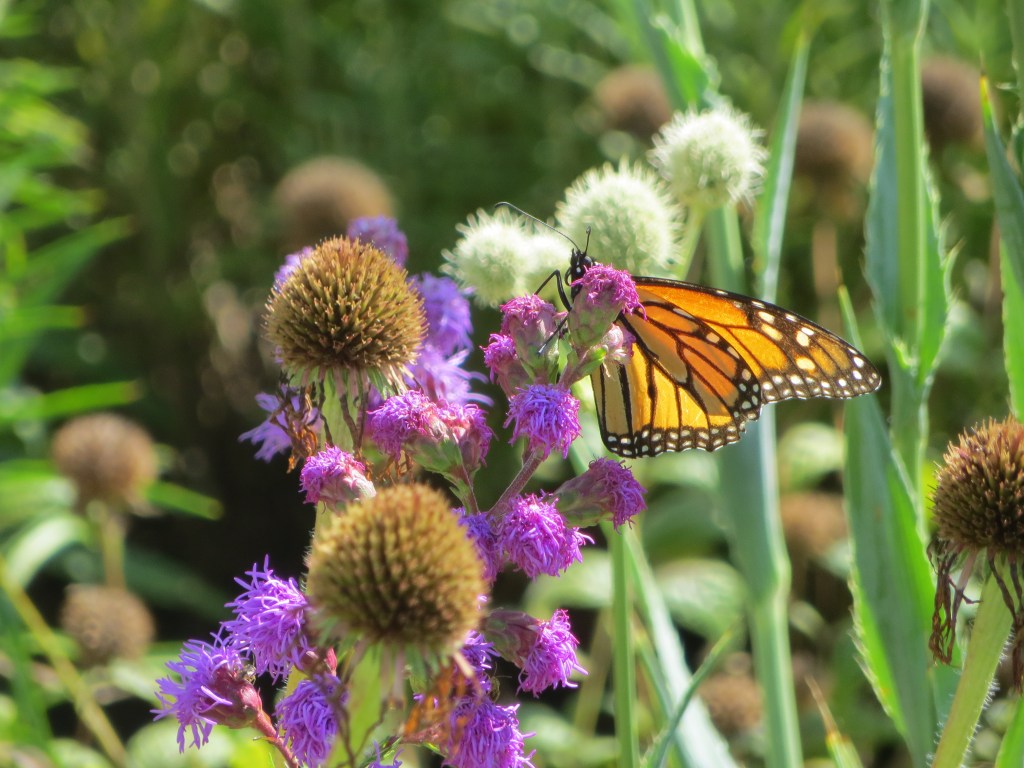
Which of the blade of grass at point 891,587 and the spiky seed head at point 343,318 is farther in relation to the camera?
the blade of grass at point 891,587

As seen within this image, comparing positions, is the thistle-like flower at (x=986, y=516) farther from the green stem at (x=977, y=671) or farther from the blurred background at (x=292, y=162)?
the blurred background at (x=292, y=162)

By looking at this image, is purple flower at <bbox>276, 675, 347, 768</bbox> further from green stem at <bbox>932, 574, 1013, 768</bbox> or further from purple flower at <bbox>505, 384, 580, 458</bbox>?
green stem at <bbox>932, 574, 1013, 768</bbox>

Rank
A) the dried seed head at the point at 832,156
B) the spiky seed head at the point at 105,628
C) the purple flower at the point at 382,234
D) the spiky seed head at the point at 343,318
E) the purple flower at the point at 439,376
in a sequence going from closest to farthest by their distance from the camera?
the spiky seed head at the point at 343,318
the purple flower at the point at 439,376
the purple flower at the point at 382,234
the spiky seed head at the point at 105,628
the dried seed head at the point at 832,156

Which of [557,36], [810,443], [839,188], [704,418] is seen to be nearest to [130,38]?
[557,36]

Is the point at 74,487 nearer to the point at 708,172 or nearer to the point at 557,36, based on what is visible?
the point at 708,172

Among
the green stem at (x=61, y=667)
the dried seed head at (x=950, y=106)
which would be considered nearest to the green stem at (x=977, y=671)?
the green stem at (x=61, y=667)

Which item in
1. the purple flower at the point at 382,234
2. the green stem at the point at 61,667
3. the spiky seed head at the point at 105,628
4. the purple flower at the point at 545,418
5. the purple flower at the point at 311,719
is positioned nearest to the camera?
the purple flower at the point at 311,719
